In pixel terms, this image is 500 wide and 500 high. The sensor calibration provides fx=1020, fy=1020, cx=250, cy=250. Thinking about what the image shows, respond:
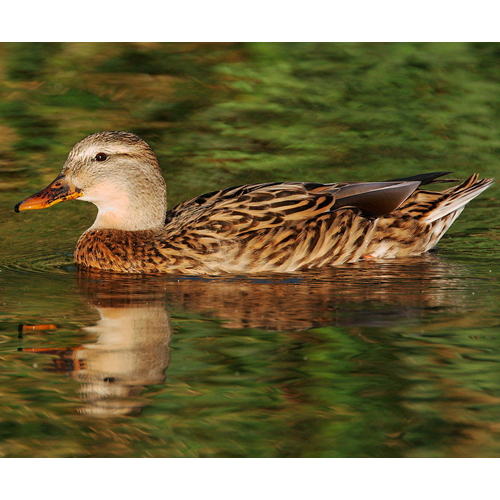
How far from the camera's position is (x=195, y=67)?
1644 cm

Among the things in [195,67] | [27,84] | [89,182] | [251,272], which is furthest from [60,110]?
[251,272]

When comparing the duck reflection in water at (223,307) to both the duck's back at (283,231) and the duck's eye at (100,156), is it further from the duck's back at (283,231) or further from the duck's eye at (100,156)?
the duck's eye at (100,156)

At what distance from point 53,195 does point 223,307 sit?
258 cm

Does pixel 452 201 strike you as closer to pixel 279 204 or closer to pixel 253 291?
pixel 279 204

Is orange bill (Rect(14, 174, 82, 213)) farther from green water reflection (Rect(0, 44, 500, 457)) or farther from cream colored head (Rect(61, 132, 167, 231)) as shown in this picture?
green water reflection (Rect(0, 44, 500, 457))

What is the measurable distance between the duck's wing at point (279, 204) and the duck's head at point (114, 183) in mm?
354

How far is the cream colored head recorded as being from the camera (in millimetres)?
10367

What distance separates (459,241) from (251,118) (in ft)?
15.1

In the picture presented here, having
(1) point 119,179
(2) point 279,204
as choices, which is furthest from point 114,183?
(2) point 279,204

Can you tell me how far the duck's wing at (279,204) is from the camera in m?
10.2

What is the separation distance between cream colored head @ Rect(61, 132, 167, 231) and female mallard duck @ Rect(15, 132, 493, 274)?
0.01m

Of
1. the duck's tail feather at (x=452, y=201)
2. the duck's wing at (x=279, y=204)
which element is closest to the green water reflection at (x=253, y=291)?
the duck's tail feather at (x=452, y=201)

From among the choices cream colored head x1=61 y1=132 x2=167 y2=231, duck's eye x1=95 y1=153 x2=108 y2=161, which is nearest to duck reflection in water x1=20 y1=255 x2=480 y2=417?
cream colored head x1=61 y1=132 x2=167 y2=231

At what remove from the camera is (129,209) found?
10586 mm
